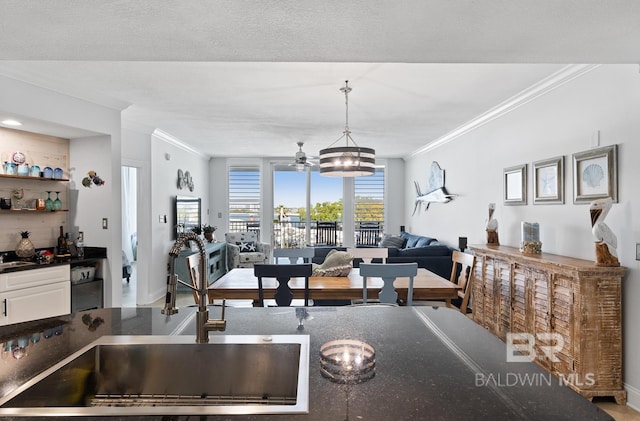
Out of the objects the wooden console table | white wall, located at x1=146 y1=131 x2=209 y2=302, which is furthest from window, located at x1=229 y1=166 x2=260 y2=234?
the wooden console table

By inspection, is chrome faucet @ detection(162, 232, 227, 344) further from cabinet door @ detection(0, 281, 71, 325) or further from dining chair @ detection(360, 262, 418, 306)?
cabinet door @ detection(0, 281, 71, 325)

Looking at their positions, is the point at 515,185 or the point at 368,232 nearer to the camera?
the point at 515,185

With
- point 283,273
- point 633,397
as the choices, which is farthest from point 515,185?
point 283,273

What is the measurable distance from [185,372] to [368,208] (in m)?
7.49

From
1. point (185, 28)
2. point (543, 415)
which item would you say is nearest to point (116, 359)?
point (543, 415)

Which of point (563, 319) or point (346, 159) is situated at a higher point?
point (346, 159)

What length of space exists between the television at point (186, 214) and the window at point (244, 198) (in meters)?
1.02

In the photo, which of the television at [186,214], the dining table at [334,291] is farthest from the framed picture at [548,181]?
the television at [186,214]

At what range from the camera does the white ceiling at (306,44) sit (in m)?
1.63

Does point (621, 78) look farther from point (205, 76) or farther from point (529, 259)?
point (205, 76)

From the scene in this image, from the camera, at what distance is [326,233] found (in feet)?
28.2

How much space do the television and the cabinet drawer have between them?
2687 mm

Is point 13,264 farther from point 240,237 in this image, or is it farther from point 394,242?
point 394,242

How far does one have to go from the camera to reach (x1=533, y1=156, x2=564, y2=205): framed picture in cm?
318
